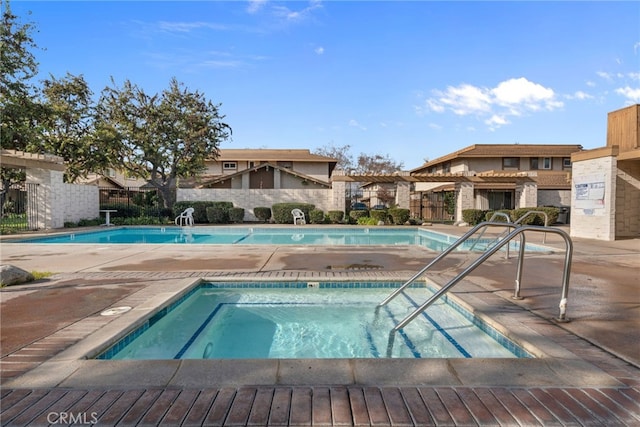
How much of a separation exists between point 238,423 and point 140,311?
268 centimetres

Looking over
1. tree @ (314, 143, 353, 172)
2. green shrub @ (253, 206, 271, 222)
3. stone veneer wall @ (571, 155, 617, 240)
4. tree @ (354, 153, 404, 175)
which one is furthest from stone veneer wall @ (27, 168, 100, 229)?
tree @ (354, 153, 404, 175)

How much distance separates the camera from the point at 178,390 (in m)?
2.37

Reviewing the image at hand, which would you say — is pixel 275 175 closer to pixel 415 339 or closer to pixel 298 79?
pixel 298 79

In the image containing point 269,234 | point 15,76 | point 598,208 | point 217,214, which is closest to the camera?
point 598,208

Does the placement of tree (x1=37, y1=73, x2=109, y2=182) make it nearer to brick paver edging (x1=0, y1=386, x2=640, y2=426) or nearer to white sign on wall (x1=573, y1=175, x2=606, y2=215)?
brick paver edging (x1=0, y1=386, x2=640, y2=426)

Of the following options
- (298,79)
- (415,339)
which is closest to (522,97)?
(298,79)

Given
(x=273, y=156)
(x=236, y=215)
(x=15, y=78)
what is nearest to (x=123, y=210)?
(x=236, y=215)

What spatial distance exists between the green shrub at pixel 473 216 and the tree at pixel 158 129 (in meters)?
16.1

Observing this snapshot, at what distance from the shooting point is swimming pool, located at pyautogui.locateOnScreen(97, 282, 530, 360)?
3.88 metres

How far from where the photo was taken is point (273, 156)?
104 feet

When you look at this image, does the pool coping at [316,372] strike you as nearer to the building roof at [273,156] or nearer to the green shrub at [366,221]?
the green shrub at [366,221]

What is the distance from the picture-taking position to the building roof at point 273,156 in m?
30.5

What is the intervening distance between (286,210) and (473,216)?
35.7 ft

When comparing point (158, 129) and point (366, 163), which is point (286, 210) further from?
point (366, 163)
